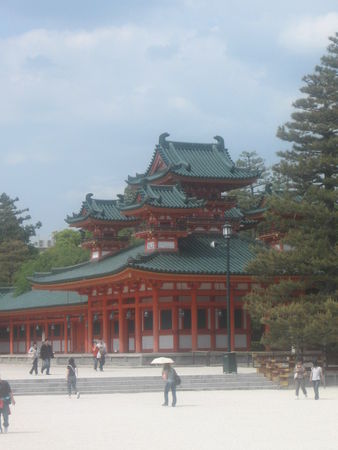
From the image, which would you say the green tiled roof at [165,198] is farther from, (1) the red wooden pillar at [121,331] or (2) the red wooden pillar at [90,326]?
(2) the red wooden pillar at [90,326]

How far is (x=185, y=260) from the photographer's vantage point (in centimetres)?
5062

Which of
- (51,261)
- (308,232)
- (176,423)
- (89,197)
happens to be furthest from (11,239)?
(176,423)

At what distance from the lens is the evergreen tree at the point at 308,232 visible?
134 ft

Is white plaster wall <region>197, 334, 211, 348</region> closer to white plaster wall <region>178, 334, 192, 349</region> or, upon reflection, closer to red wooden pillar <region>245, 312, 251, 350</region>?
white plaster wall <region>178, 334, 192, 349</region>

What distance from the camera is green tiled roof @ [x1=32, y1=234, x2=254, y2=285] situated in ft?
160

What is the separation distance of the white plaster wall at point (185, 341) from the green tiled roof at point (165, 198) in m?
7.10

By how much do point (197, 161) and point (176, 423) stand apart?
34470mm

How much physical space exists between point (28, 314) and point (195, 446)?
5153 cm

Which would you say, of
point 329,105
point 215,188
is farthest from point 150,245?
point 329,105

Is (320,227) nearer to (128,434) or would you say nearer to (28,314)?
(128,434)

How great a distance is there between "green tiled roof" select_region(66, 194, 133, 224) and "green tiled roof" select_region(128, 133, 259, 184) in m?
2.35

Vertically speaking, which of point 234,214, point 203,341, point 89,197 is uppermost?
point 89,197

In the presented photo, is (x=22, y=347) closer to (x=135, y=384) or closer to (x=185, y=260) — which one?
(x=185, y=260)

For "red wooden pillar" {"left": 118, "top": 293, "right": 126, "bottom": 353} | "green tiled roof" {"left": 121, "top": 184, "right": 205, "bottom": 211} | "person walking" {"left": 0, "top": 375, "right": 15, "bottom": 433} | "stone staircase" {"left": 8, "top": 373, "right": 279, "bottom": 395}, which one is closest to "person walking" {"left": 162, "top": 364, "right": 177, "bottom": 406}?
"stone staircase" {"left": 8, "top": 373, "right": 279, "bottom": 395}
